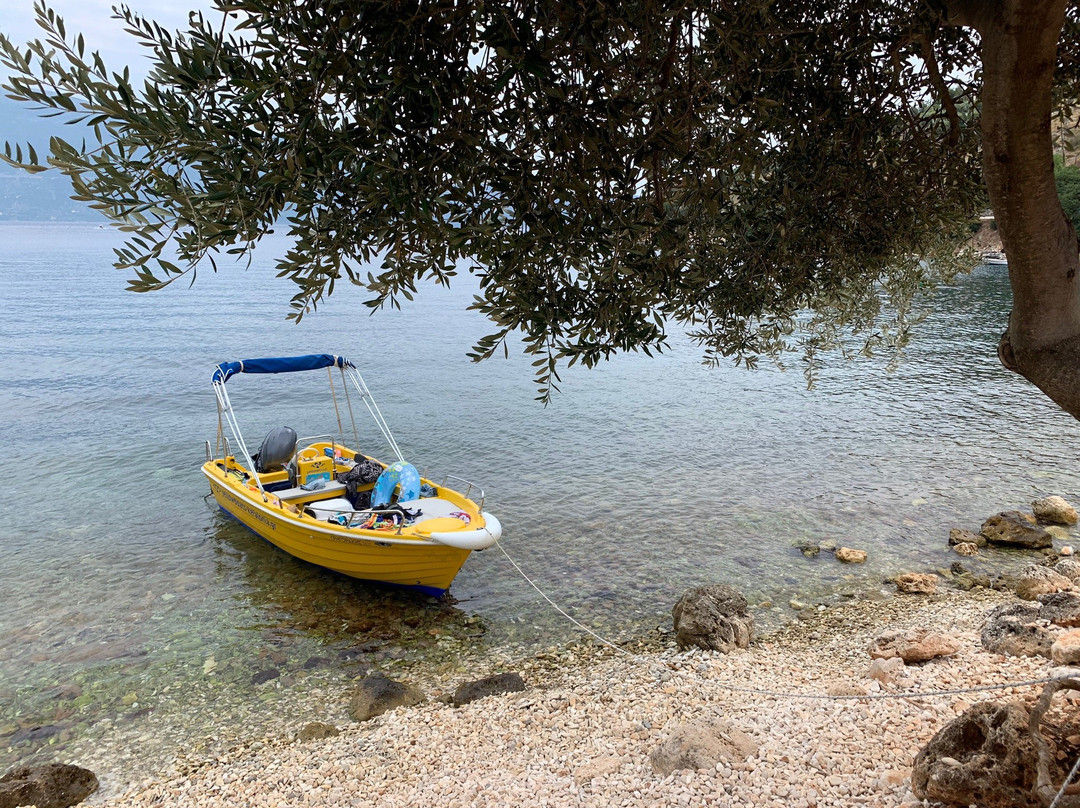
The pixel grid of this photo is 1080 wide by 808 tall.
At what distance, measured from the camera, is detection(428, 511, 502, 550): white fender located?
1164cm

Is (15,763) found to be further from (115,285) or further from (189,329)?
(115,285)

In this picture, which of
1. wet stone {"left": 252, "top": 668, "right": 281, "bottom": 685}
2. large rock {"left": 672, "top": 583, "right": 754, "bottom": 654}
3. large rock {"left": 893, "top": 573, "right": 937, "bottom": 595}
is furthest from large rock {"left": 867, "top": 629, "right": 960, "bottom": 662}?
wet stone {"left": 252, "top": 668, "right": 281, "bottom": 685}

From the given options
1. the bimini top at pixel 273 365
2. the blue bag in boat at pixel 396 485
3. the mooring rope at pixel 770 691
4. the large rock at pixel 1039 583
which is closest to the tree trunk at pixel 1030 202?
the mooring rope at pixel 770 691

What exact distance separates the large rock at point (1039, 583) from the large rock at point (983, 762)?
7445mm

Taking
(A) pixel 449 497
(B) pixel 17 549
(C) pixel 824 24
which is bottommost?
(B) pixel 17 549

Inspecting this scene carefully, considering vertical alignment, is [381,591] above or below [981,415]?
below

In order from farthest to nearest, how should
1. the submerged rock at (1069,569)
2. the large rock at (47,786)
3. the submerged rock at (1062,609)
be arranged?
the submerged rock at (1069,569)
the submerged rock at (1062,609)
the large rock at (47,786)

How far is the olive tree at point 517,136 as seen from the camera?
11.4ft

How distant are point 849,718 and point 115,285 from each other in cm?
7857

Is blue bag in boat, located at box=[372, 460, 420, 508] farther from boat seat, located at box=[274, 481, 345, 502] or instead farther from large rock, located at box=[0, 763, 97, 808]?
large rock, located at box=[0, 763, 97, 808]

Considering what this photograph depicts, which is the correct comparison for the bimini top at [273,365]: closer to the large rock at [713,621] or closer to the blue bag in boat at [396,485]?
the blue bag in boat at [396,485]

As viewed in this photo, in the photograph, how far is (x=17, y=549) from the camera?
15.1 metres

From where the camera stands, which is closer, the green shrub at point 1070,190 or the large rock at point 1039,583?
the large rock at point 1039,583

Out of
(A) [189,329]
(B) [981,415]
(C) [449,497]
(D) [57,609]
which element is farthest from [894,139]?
(A) [189,329]
